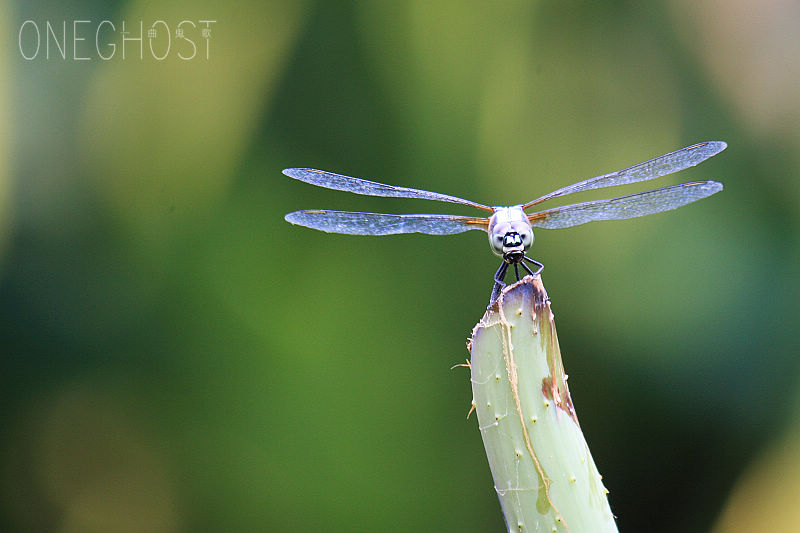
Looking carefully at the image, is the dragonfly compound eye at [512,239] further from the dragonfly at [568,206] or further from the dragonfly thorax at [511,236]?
the dragonfly at [568,206]

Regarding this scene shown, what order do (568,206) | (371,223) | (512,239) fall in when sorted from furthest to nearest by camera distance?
(371,223), (568,206), (512,239)

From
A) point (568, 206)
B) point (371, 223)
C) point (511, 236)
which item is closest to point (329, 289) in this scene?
point (371, 223)

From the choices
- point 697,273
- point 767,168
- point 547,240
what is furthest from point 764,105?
point 547,240

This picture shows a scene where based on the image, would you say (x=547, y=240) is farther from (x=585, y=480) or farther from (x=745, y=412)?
(x=585, y=480)

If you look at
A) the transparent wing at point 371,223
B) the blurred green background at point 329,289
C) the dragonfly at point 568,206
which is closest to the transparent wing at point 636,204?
the dragonfly at point 568,206

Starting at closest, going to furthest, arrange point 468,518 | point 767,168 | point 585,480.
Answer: point 585,480, point 468,518, point 767,168

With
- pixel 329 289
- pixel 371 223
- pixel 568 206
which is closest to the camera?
pixel 568 206

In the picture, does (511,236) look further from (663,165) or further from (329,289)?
(329,289)

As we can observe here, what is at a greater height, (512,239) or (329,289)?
(329,289)
